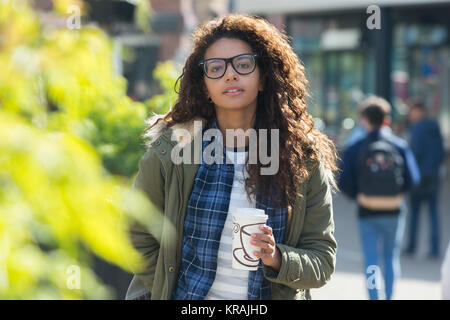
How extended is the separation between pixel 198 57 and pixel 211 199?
1.67ft

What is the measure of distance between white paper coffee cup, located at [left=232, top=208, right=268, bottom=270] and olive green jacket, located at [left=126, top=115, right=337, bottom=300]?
7.1 inches

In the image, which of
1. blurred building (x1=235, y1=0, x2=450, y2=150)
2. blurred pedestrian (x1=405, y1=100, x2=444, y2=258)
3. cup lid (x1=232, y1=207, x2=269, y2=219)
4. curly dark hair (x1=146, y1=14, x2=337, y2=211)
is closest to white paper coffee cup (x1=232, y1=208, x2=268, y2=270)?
cup lid (x1=232, y1=207, x2=269, y2=219)

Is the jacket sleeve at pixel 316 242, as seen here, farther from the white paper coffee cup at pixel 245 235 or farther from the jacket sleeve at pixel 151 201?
the jacket sleeve at pixel 151 201

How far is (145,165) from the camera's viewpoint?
2209mm

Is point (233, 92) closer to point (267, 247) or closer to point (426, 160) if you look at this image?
point (267, 247)

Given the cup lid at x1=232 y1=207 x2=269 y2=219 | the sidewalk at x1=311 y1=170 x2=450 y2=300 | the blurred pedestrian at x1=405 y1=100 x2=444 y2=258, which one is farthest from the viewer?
the blurred pedestrian at x1=405 y1=100 x2=444 y2=258

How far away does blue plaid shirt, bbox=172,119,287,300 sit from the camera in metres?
2.11

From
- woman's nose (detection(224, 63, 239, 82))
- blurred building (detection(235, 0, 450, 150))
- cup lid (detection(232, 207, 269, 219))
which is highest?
blurred building (detection(235, 0, 450, 150))

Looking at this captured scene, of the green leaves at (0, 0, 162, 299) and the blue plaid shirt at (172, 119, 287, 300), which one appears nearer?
the green leaves at (0, 0, 162, 299)

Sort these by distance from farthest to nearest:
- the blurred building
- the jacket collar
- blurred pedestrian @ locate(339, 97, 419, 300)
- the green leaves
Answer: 1. the blurred building
2. blurred pedestrian @ locate(339, 97, 419, 300)
3. the jacket collar
4. the green leaves

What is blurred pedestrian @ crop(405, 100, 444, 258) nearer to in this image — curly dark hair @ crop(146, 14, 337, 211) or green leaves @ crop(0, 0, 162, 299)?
curly dark hair @ crop(146, 14, 337, 211)

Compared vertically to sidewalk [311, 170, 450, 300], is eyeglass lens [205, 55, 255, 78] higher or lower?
higher

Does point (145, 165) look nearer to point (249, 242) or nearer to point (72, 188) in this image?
point (249, 242)

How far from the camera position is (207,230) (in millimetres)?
2133
